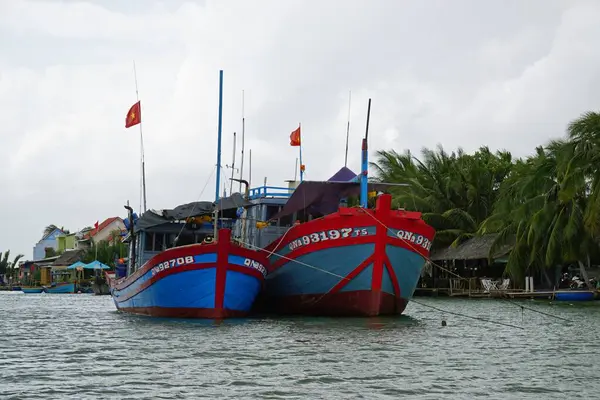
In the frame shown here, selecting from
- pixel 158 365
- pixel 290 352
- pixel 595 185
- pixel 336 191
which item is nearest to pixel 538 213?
pixel 595 185

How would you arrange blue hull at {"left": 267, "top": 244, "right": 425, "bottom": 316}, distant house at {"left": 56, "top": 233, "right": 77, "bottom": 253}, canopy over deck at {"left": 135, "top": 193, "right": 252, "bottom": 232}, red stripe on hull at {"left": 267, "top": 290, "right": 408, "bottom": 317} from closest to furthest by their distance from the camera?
blue hull at {"left": 267, "top": 244, "right": 425, "bottom": 316} < red stripe on hull at {"left": 267, "top": 290, "right": 408, "bottom": 317} < canopy over deck at {"left": 135, "top": 193, "right": 252, "bottom": 232} < distant house at {"left": 56, "top": 233, "right": 77, "bottom": 253}

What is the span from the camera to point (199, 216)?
89.8 feet

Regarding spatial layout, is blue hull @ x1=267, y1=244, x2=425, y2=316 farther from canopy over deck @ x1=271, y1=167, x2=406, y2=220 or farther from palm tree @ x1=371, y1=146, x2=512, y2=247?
palm tree @ x1=371, y1=146, x2=512, y2=247

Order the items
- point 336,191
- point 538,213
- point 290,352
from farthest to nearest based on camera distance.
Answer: point 538,213, point 336,191, point 290,352

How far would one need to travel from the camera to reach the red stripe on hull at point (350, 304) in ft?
79.4

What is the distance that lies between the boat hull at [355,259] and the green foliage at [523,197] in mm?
15738

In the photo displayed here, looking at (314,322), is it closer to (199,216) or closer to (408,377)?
(199,216)

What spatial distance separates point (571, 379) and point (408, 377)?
2457mm

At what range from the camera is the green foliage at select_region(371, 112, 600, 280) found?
3834 cm

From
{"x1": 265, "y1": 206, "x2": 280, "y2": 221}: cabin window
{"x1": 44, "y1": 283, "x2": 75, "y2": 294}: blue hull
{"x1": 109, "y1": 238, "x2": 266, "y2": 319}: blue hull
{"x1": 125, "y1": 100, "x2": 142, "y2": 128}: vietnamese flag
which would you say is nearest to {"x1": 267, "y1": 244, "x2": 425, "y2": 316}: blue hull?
{"x1": 109, "y1": 238, "x2": 266, "y2": 319}: blue hull

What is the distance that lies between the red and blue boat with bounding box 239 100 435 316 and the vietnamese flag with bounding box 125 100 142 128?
266 inches

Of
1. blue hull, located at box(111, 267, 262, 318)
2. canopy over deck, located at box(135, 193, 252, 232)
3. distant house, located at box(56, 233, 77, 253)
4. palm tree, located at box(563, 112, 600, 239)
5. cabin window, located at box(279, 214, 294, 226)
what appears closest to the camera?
blue hull, located at box(111, 267, 262, 318)

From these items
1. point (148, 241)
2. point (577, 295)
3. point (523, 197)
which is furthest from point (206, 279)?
point (523, 197)

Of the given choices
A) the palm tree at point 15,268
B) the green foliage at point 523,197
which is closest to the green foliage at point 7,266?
the palm tree at point 15,268
